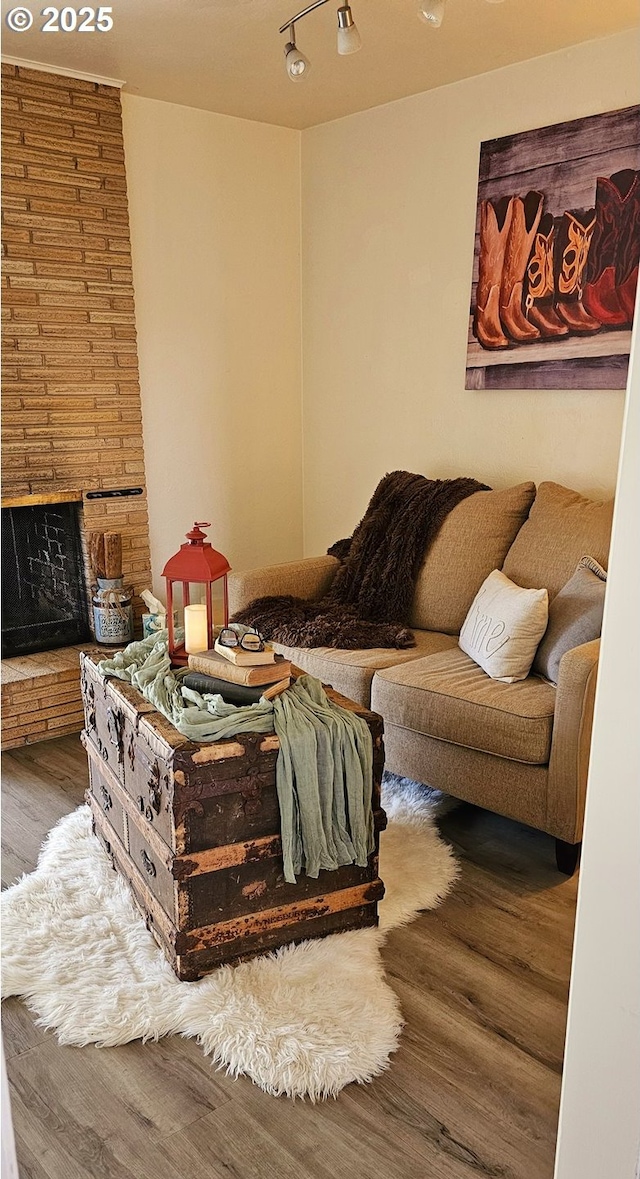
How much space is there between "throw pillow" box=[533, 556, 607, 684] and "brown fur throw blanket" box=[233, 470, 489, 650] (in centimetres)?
59

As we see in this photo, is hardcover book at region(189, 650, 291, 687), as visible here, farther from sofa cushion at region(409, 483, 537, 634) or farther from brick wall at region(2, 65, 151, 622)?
brick wall at region(2, 65, 151, 622)

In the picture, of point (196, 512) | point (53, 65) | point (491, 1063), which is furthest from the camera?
point (196, 512)

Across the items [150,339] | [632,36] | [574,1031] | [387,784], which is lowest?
[387,784]

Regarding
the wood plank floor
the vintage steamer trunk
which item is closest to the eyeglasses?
the vintage steamer trunk

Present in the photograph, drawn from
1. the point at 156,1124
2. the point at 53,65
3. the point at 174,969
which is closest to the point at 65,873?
the point at 174,969

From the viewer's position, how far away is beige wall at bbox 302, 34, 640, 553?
11.1 ft

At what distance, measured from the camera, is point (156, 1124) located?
1753 millimetres

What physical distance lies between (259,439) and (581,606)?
2.23m

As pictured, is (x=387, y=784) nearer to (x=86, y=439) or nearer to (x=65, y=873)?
(x=65, y=873)

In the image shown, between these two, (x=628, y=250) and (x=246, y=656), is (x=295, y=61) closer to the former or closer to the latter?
(x=628, y=250)

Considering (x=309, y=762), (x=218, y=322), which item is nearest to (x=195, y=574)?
→ (x=309, y=762)

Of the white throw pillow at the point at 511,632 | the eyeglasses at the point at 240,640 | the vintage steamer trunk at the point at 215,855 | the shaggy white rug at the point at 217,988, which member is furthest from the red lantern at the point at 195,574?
the white throw pillow at the point at 511,632

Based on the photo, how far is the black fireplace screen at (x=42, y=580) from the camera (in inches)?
148

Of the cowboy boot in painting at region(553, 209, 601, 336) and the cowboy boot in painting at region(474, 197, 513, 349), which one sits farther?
the cowboy boot in painting at region(474, 197, 513, 349)
